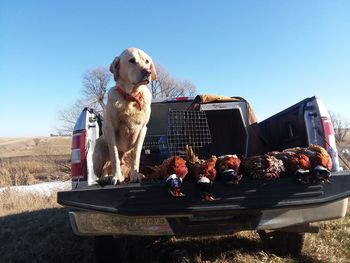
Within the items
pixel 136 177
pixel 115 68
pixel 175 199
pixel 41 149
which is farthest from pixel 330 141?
pixel 41 149

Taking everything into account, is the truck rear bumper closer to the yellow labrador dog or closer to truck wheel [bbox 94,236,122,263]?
truck wheel [bbox 94,236,122,263]

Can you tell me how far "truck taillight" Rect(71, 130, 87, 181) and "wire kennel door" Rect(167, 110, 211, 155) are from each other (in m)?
1.17

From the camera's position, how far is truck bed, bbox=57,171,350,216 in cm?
283

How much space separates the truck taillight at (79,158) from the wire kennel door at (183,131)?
1.17 m

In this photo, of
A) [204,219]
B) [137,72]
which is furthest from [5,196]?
[204,219]

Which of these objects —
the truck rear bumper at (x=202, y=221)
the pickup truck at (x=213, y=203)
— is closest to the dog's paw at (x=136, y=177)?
the pickup truck at (x=213, y=203)

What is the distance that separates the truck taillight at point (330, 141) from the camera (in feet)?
11.3

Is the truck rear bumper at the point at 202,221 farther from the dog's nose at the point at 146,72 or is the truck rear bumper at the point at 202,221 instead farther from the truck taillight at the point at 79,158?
the dog's nose at the point at 146,72

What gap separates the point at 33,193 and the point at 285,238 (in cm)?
696

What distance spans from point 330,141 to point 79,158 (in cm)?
222

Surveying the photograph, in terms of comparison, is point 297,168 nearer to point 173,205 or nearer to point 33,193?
point 173,205

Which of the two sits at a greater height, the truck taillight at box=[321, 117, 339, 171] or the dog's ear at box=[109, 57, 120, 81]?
the dog's ear at box=[109, 57, 120, 81]

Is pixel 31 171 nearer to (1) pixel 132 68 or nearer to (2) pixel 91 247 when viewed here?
(2) pixel 91 247

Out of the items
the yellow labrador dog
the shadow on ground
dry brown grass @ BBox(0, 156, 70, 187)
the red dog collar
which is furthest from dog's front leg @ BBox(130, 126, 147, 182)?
dry brown grass @ BBox(0, 156, 70, 187)
